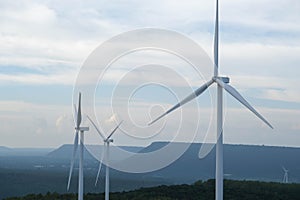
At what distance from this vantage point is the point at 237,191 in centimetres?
12619

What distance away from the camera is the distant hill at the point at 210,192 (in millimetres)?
110438

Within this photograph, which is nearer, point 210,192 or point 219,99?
point 219,99

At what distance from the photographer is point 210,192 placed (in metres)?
125

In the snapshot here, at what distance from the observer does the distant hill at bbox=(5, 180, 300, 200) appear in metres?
110

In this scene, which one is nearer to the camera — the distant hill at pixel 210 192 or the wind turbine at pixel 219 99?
the wind turbine at pixel 219 99

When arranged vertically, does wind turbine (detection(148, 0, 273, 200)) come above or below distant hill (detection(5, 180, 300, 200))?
above

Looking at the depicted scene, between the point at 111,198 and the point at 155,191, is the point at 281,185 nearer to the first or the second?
the point at 155,191

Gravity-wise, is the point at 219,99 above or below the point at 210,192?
above

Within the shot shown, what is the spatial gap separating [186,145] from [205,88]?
4.30m

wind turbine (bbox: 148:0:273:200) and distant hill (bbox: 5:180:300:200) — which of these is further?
distant hill (bbox: 5:180:300:200)

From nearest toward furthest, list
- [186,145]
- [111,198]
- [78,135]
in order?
[186,145] < [78,135] < [111,198]

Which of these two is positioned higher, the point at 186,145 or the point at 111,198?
the point at 186,145

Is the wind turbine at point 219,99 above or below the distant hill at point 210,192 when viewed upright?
above

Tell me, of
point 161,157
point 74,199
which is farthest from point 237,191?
point 161,157
